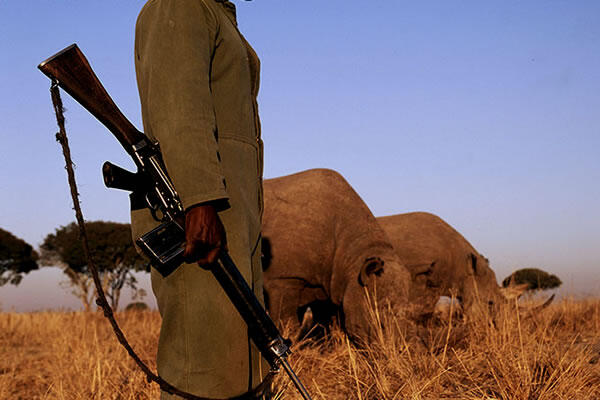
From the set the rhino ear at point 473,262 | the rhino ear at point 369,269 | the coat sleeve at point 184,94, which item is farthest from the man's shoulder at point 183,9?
the rhino ear at point 473,262

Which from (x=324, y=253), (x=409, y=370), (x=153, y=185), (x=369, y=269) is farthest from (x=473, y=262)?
(x=153, y=185)

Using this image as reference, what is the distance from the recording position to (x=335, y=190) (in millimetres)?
6770

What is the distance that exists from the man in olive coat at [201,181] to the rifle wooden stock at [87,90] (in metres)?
0.12

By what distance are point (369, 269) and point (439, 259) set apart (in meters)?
6.00

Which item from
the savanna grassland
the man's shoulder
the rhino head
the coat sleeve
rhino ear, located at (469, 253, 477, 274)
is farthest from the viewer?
rhino ear, located at (469, 253, 477, 274)

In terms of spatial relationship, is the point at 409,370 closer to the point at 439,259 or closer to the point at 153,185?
the point at 153,185

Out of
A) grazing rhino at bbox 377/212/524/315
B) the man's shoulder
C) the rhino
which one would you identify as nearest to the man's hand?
the man's shoulder

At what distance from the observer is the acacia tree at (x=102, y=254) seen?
23844 mm

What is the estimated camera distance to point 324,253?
6.47 metres

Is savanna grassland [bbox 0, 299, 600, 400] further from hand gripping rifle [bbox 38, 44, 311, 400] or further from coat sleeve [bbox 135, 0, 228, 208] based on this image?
coat sleeve [bbox 135, 0, 228, 208]

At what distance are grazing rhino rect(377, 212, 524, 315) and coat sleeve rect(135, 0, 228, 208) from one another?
8984 millimetres

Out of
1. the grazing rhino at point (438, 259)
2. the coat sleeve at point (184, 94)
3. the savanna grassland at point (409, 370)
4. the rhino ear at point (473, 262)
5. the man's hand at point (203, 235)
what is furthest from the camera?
the rhino ear at point (473, 262)

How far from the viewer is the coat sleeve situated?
216 centimetres

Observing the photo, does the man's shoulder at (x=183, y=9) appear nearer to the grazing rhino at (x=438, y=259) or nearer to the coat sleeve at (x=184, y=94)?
the coat sleeve at (x=184, y=94)
